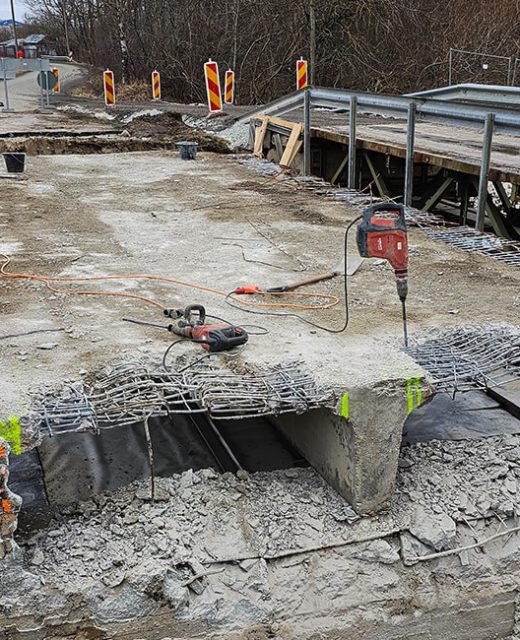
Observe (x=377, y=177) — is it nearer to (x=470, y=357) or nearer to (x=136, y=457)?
(x=470, y=357)

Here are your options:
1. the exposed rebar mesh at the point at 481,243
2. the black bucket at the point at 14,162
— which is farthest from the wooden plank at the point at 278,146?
the exposed rebar mesh at the point at 481,243

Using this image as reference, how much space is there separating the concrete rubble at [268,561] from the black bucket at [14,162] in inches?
302

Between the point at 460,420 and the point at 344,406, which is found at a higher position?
the point at 344,406

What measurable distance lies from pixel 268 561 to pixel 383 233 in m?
1.89

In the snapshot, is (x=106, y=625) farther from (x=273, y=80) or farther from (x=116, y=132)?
(x=273, y=80)

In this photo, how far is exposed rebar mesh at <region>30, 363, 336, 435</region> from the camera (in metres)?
3.39

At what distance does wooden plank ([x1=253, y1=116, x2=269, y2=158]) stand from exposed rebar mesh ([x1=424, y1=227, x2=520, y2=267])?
6137 mm

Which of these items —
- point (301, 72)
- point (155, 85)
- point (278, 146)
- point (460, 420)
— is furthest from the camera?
point (155, 85)

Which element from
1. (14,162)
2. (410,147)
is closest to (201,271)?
(410,147)

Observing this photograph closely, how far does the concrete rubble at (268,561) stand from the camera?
10.8 ft

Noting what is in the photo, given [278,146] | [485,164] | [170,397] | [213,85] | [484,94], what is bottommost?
[170,397]

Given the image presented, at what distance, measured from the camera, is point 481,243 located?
6.80 meters

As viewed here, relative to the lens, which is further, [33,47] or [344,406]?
[33,47]

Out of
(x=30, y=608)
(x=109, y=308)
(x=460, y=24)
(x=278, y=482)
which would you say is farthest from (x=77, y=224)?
(x=460, y=24)
